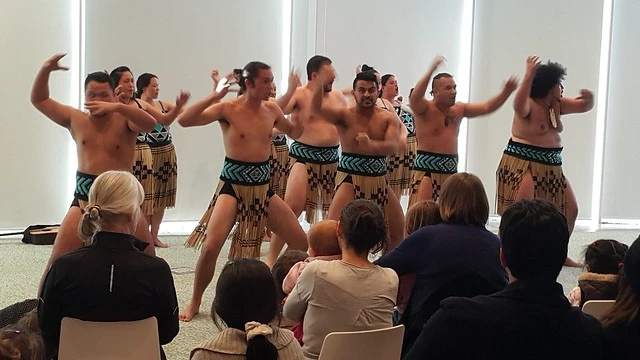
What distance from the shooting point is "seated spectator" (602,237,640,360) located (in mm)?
1680

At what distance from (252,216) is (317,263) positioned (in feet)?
6.38

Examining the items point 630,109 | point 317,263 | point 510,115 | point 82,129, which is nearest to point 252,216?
point 82,129

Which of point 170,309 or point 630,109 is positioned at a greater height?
point 630,109

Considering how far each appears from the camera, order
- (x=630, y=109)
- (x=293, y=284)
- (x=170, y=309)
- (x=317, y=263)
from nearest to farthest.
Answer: (x=170, y=309), (x=317, y=263), (x=293, y=284), (x=630, y=109)

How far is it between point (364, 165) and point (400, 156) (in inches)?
75.7

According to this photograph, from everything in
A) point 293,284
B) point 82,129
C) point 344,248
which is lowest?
point 293,284

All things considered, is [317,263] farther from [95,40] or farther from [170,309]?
[95,40]

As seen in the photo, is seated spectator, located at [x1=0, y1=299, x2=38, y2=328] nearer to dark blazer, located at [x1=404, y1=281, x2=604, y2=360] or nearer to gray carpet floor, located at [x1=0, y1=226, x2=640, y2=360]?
gray carpet floor, located at [x1=0, y1=226, x2=640, y2=360]

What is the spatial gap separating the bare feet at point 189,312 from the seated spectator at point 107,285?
5.99 feet

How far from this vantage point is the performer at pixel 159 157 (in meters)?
6.11

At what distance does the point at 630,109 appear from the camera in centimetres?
797

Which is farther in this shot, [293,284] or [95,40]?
[95,40]

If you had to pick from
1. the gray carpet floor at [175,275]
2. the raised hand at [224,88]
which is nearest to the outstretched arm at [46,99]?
the raised hand at [224,88]

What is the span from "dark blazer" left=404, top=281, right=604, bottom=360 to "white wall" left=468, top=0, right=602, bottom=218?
6710 millimetres
